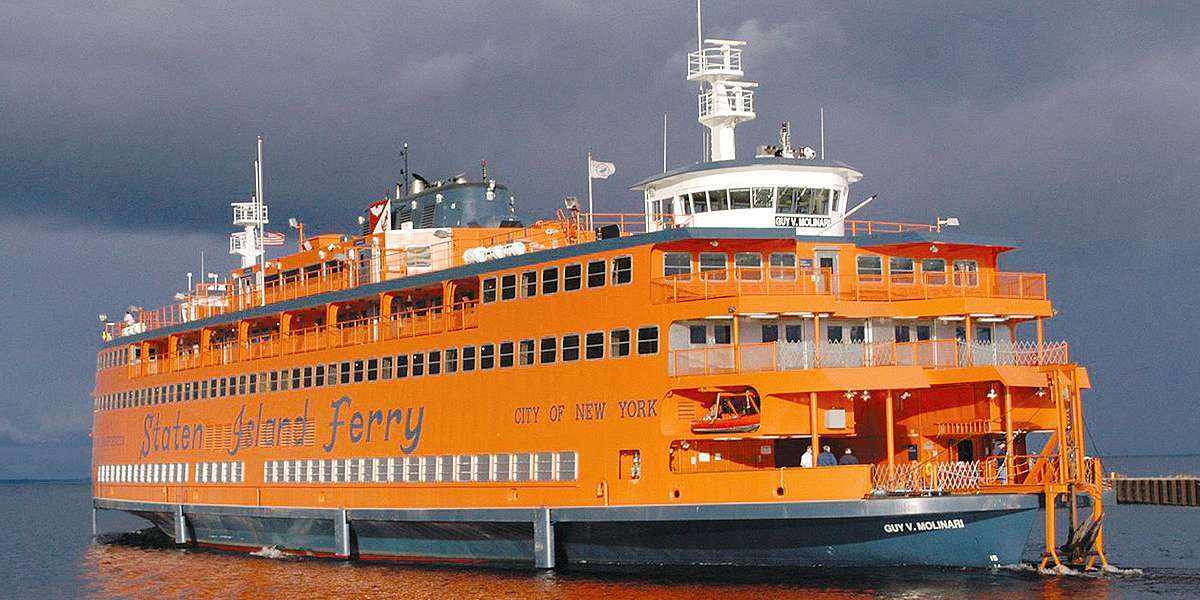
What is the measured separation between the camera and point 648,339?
3269cm

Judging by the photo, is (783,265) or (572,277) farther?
(572,277)

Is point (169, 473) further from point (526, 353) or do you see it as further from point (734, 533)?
point (734, 533)

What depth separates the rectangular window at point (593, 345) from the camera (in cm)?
3375

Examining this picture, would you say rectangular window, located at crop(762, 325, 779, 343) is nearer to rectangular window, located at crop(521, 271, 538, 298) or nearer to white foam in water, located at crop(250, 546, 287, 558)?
rectangular window, located at crop(521, 271, 538, 298)

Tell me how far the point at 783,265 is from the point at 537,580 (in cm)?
901

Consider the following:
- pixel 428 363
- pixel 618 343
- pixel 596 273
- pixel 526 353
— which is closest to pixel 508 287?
pixel 526 353

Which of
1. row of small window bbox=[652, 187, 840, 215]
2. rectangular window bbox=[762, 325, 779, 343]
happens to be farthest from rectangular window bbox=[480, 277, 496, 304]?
rectangular window bbox=[762, 325, 779, 343]

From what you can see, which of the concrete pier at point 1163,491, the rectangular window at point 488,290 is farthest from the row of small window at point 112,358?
the concrete pier at point 1163,491

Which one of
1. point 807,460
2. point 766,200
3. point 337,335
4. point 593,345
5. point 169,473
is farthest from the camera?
point 169,473

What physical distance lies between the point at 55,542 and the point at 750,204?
41592 millimetres

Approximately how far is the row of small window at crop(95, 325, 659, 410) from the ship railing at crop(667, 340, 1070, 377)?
115 centimetres

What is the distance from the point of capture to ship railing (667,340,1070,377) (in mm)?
31359

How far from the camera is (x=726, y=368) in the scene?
31.8m

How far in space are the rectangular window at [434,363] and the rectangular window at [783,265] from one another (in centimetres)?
985
